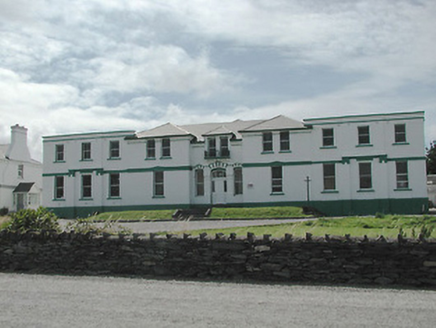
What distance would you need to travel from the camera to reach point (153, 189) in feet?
128

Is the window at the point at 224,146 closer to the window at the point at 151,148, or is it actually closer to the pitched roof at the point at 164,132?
the pitched roof at the point at 164,132

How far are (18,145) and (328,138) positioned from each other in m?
35.3

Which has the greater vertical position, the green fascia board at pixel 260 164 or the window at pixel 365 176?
the green fascia board at pixel 260 164

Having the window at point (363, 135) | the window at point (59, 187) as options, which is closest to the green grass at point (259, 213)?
the window at point (363, 135)

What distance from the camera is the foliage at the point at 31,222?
44.4 feet

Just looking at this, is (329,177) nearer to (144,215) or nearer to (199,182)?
(199,182)

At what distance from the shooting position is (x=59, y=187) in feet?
137

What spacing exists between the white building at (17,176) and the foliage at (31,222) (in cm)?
4030

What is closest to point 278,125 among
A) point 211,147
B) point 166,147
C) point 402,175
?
point 211,147

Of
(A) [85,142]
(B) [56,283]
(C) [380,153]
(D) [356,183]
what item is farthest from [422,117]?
(B) [56,283]

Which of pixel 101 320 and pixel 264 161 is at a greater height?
pixel 264 161

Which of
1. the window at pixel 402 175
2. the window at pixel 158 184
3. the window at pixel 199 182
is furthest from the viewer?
the window at pixel 158 184

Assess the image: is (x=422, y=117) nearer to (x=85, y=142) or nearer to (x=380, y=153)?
(x=380, y=153)

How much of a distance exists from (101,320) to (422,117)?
32.8 metres
